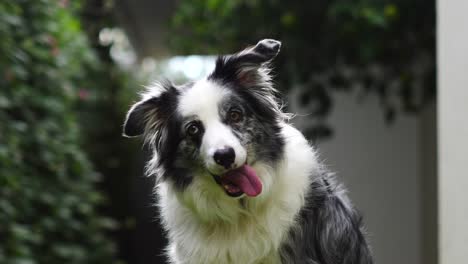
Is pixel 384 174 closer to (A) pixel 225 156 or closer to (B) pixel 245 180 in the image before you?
(B) pixel 245 180

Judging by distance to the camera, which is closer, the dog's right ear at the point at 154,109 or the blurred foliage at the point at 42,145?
the dog's right ear at the point at 154,109

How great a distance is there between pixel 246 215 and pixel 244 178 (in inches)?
10.0

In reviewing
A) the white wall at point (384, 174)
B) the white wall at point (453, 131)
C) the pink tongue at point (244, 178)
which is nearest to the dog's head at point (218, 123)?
the pink tongue at point (244, 178)

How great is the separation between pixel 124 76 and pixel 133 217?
5.99ft

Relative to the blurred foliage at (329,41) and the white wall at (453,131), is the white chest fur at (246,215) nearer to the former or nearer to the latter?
the white wall at (453,131)

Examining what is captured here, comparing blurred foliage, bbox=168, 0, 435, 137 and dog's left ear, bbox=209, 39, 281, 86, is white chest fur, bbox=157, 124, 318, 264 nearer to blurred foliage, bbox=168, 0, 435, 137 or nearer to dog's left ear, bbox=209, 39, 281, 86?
dog's left ear, bbox=209, 39, 281, 86

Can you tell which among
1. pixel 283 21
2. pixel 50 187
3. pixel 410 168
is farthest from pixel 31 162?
pixel 410 168

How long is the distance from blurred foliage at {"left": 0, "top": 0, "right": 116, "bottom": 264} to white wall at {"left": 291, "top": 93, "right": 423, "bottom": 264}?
2228 mm

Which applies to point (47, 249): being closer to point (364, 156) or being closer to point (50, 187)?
point (50, 187)

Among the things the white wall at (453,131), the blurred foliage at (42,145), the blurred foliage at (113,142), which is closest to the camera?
the white wall at (453,131)

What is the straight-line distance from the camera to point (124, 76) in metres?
8.67

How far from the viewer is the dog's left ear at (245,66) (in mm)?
2564

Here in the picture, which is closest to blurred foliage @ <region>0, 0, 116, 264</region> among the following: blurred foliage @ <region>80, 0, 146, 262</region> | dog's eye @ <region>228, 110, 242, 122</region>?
blurred foliage @ <region>80, 0, 146, 262</region>

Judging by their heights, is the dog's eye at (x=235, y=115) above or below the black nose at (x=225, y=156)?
above
